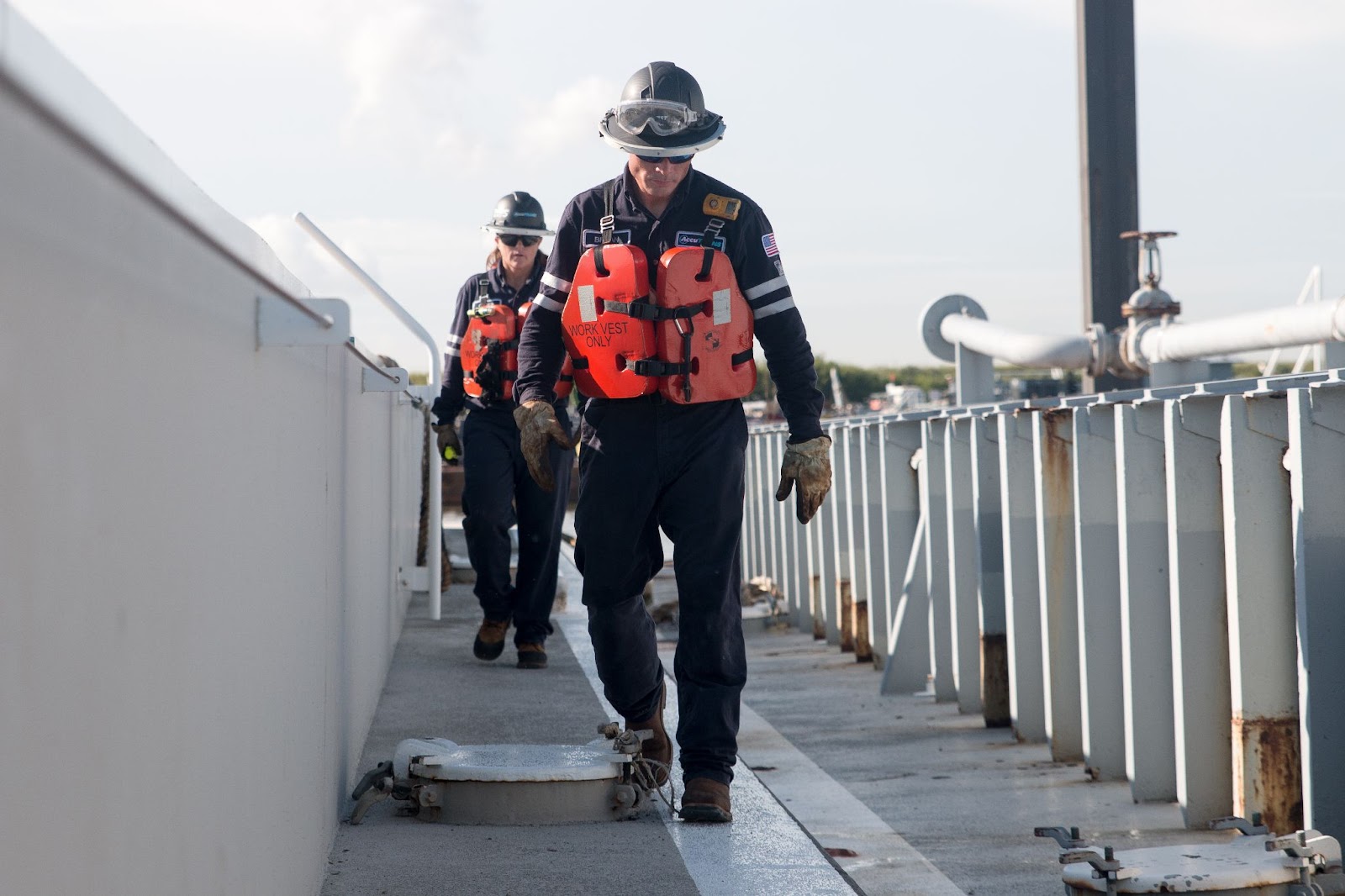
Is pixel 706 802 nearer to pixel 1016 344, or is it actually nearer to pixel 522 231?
pixel 522 231

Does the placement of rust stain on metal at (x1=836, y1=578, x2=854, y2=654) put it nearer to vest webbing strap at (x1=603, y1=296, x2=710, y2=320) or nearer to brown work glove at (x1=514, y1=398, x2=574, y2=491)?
brown work glove at (x1=514, y1=398, x2=574, y2=491)

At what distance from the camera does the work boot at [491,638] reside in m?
7.08

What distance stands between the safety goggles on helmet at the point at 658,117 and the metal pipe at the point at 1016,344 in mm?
7878

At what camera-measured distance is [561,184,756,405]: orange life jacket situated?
4.18 meters

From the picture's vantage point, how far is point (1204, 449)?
4.45m

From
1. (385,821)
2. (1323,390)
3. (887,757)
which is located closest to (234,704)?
(385,821)

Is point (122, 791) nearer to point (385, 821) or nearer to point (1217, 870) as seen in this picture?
point (1217, 870)

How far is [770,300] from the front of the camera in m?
4.31

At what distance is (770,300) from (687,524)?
667mm

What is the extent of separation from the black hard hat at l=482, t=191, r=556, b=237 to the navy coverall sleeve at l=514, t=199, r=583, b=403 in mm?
2550

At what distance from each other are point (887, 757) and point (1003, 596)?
2.86 feet

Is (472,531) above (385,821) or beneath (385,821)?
above

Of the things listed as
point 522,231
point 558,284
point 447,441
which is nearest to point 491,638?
point 447,441

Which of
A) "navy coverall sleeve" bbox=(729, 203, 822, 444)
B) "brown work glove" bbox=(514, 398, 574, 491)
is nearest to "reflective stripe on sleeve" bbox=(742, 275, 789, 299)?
"navy coverall sleeve" bbox=(729, 203, 822, 444)
